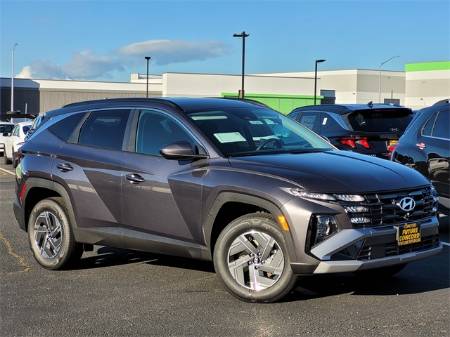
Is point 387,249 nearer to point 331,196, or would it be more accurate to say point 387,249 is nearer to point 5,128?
point 331,196

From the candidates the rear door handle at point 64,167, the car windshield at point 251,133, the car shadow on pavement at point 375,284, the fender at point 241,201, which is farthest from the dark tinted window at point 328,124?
the fender at point 241,201

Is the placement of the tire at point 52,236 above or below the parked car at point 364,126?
below

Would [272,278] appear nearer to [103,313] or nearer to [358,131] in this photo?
[103,313]

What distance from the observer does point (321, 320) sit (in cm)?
473

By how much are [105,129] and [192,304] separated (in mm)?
2097

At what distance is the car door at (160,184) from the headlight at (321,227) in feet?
3.50

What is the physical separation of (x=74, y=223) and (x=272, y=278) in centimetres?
222

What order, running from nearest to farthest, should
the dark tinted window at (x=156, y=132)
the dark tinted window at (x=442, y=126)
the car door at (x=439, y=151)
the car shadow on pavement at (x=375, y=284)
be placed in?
the car shadow on pavement at (x=375, y=284), the dark tinted window at (x=156, y=132), the car door at (x=439, y=151), the dark tinted window at (x=442, y=126)

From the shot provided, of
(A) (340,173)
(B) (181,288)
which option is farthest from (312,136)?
(B) (181,288)

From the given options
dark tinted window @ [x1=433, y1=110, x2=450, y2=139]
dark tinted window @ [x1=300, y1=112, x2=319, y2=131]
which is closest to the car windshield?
dark tinted window @ [x1=433, y1=110, x2=450, y2=139]

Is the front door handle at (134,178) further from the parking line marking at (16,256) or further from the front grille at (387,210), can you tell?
the front grille at (387,210)

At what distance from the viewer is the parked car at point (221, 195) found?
15.8 feet

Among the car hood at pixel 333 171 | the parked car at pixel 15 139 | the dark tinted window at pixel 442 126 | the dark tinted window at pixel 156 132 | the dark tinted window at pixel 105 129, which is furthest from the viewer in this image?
the parked car at pixel 15 139

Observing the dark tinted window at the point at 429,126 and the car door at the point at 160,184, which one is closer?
the car door at the point at 160,184
